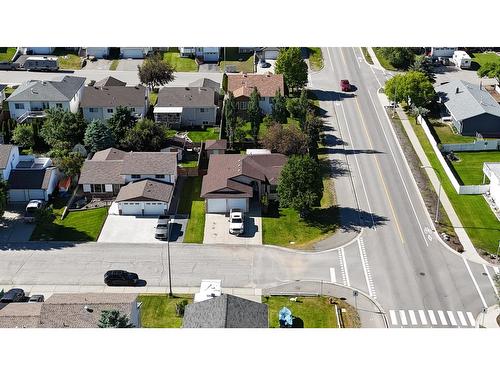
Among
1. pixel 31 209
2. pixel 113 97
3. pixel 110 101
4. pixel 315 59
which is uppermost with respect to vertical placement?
A: pixel 315 59

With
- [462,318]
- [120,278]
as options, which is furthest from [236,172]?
[462,318]

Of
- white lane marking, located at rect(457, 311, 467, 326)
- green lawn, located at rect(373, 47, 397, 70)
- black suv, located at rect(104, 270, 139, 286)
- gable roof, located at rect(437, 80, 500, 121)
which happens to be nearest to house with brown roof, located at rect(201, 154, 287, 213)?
black suv, located at rect(104, 270, 139, 286)

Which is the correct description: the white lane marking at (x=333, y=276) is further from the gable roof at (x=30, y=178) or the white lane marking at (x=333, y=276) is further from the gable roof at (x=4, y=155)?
the gable roof at (x=4, y=155)

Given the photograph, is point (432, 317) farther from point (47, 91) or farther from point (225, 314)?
point (47, 91)

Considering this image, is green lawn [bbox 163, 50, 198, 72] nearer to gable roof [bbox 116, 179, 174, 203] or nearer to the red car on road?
the red car on road

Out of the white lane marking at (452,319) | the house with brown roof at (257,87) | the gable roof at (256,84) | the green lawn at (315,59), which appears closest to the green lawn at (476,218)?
the white lane marking at (452,319)

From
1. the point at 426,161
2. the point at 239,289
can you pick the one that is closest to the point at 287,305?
the point at 239,289
